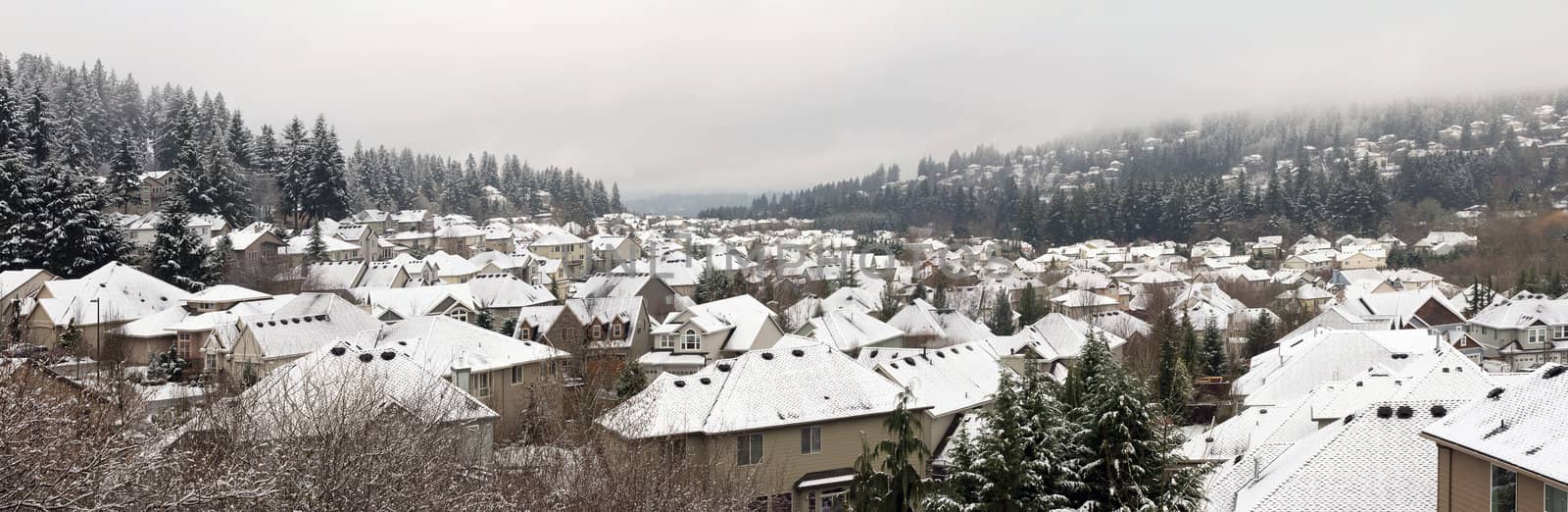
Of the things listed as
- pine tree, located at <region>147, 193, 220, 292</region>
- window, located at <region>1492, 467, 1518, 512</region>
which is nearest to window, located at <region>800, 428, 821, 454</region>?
window, located at <region>1492, 467, 1518, 512</region>

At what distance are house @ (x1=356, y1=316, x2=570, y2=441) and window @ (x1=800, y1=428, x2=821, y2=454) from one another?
831 centimetres

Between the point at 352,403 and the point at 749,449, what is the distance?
1022cm

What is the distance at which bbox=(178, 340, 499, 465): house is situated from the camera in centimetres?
1367

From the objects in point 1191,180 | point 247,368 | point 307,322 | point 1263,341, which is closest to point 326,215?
point 307,322

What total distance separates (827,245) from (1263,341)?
3379 inches

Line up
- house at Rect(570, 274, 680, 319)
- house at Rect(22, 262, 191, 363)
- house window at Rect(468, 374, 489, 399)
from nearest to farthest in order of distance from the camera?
house window at Rect(468, 374, 489, 399)
house at Rect(22, 262, 191, 363)
house at Rect(570, 274, 680, 319)

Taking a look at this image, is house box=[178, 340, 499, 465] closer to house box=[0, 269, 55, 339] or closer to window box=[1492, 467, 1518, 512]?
window box=[1492, 467, 1518, 512]

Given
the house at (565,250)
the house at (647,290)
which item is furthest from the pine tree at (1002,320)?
the house at (565,250)

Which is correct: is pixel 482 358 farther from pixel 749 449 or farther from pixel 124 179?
pixel 124 179

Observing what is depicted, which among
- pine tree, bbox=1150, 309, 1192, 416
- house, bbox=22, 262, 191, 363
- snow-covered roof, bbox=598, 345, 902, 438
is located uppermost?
house, bbox=22, 262, 191, 363

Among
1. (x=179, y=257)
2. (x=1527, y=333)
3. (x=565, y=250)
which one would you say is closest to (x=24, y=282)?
(x=179, y=257)

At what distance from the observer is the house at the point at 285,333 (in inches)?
1326

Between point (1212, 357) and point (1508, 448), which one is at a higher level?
point (1508, 448)

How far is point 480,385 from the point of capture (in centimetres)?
3172
